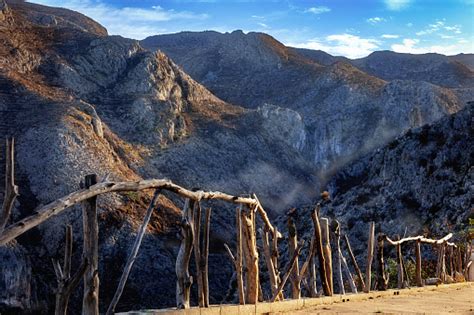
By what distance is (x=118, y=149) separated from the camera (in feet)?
200

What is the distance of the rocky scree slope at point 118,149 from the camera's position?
39.8 meters

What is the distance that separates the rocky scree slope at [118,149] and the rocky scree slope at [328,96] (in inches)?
334

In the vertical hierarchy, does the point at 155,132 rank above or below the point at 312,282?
above

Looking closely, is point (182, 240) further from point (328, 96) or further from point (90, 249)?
point (328, 96)

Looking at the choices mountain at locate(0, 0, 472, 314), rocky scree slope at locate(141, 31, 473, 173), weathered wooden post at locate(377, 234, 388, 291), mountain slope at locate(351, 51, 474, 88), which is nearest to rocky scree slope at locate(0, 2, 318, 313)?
mountain at locate(0, 0, 472, 314)

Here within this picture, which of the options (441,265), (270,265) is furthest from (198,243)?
(441,265)

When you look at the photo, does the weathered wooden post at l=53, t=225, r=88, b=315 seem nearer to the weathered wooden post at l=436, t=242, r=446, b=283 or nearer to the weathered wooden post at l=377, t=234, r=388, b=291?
the weathered wooden post at l=377, t=234, r=388, b=291

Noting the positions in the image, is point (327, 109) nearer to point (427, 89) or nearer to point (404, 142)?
point (427, 89)

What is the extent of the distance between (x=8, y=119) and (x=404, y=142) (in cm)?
3928

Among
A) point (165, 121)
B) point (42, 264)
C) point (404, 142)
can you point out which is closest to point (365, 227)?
point (404, 142)

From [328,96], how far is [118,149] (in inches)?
2215

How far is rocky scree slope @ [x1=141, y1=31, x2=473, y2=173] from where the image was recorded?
9531 centimetres

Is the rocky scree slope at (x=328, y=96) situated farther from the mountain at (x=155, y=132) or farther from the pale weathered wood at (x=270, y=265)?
the pale weathered wood at (x=270, y=265)

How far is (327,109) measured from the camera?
338 feet
